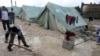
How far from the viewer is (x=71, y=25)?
9711mm

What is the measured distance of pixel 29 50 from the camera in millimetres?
6043

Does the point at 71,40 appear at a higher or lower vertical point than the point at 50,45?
higher

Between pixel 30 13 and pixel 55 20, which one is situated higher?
pixel 55 20

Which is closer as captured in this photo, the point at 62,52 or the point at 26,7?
the point at 62,52

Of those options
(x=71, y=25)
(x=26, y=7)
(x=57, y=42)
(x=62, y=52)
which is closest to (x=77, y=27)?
(x=71, y=25)

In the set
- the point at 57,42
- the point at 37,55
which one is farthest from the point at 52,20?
the point at 37,55

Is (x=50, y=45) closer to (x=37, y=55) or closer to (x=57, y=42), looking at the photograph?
(x=57, y=42)

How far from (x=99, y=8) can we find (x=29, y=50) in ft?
52.4

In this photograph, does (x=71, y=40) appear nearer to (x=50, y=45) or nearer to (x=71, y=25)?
(x=50, y=45)

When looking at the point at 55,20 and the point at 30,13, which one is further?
the point at 30,13

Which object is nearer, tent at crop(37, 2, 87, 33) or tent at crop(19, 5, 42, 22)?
tent at crop(37, 2, 87, 33)

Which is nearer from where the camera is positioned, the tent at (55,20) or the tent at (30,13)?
the tent at (55,20)

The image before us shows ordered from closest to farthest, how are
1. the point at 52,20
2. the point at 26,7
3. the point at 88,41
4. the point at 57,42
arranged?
the point at 57,42 < the point at 88,41 < the point at 52,20 < the point at 26,7

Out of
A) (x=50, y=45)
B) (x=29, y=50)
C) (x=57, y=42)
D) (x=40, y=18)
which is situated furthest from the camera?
(x=40, y=18)
